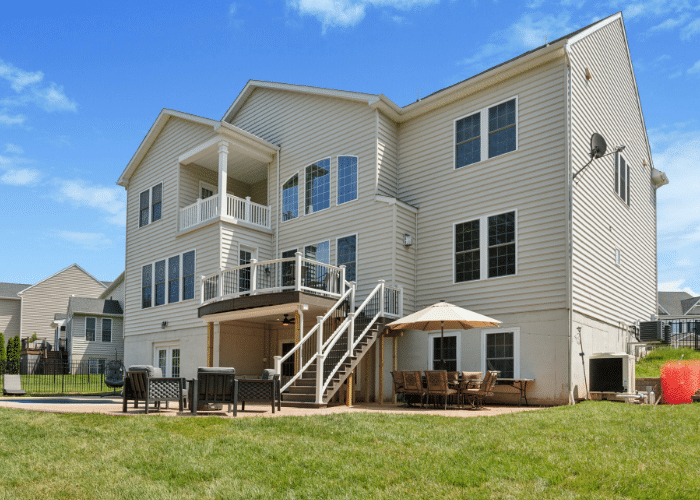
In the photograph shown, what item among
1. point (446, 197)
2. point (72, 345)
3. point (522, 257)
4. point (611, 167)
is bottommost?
point (72, 345)

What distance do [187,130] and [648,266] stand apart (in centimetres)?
1639

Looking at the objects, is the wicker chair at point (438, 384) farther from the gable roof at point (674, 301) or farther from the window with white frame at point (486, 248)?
the gable roof at point (674, 301)

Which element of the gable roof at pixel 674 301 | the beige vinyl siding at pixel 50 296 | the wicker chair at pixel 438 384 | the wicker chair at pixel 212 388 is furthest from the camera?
the beige vinyl siding at pixel 50 296

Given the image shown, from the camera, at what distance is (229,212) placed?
1827 cm

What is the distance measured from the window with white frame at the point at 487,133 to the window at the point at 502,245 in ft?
5.46

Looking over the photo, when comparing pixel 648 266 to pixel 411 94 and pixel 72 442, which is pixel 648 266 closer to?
pixel 411 94

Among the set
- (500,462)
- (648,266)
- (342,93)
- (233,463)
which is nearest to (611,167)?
(648,266)

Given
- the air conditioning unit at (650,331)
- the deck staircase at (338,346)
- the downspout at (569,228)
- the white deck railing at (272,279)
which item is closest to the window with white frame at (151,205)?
the white deck railing at (272,279)

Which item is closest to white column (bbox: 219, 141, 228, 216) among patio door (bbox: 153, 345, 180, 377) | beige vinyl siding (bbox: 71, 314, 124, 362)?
patio door (bbox: 153, 345, 180, 377)

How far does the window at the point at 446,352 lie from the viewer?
48.2 ft

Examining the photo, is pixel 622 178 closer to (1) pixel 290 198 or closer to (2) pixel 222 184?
(1) pixel 290 198

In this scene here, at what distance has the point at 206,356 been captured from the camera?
713 inches

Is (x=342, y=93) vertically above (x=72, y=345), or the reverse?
(x=342, y=93)

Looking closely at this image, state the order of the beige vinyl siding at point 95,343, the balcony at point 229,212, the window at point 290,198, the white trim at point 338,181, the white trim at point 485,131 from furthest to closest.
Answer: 1. the beige vinyl siding at point 95,343
2. the window at point 290,198
3. the balcony at point 229,212
4. the white trim at point 338,181
5. the white trim at point 485,131
